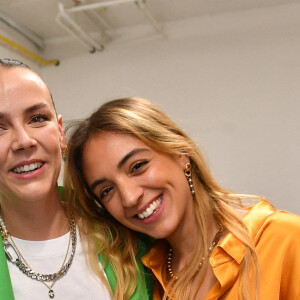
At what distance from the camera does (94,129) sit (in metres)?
1.42

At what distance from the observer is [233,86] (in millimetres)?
3189

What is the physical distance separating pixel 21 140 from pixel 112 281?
1.78 ft

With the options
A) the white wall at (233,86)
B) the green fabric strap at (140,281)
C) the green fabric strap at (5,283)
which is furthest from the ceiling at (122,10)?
the green fabric strap at (5,283)

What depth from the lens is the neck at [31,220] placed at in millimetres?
1262

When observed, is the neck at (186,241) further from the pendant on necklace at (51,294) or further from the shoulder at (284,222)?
the pendant on necklace at (51,294)

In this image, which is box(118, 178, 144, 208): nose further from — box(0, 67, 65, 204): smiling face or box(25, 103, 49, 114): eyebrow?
box(25, 103, 49, 114): eyebrow

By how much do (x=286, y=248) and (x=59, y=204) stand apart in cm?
77

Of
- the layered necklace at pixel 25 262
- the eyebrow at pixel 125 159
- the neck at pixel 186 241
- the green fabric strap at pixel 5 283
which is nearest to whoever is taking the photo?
the green fabric strap at pixel 5 283

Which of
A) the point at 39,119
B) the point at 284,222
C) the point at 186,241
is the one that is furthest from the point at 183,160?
the point at 39,119

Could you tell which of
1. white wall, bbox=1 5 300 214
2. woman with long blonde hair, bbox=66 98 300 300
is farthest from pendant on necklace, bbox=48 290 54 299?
white wall, bbox=1 5 300 214

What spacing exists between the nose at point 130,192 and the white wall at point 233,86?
6.00 feet

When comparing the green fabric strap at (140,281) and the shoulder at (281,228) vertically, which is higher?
the shoulder at (281,228)

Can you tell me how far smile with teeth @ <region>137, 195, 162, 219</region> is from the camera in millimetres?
1327

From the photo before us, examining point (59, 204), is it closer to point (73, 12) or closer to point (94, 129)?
point (94, 129)
